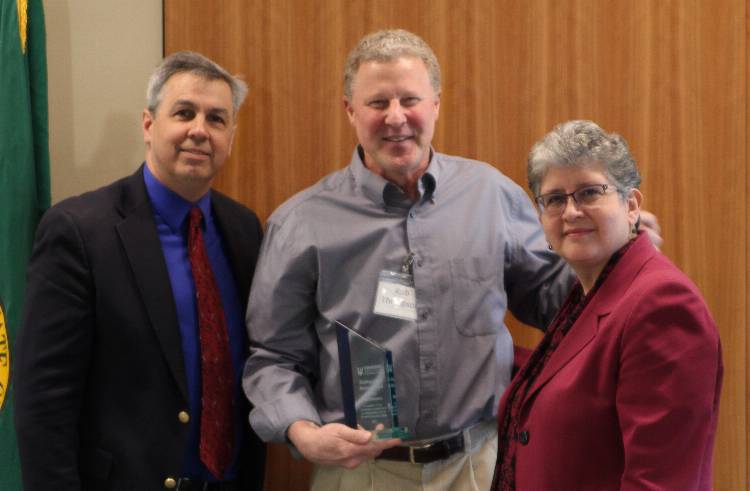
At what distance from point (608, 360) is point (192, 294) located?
1.18 m

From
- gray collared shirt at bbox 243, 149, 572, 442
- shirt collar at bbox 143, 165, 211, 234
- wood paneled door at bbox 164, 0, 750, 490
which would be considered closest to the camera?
gray collared shirt at bbox 243, 149, 572, 442

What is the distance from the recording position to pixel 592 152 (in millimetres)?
1742

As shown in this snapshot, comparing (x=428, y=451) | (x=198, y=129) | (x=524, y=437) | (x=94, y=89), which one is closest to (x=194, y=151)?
(x=198, y=129)

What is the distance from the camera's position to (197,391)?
7.33 ft

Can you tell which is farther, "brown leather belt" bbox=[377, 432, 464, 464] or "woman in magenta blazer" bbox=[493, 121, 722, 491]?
"brown leather belt" bbox=[377, 432, 464, 464]

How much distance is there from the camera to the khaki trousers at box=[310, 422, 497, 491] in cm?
220

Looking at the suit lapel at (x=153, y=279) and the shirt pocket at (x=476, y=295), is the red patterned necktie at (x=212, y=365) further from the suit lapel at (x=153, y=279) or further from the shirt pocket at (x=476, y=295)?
the shirt pocket at (x=476, y=295)

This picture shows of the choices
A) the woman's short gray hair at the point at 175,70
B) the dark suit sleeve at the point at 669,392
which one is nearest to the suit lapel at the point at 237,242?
the woman's short gray hair at the point at 175,70

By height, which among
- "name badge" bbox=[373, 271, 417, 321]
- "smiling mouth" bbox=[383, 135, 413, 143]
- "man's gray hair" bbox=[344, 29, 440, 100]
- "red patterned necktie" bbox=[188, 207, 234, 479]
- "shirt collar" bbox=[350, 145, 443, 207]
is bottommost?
"red patterned necktie" bbox=[188, 207, 234, 479]

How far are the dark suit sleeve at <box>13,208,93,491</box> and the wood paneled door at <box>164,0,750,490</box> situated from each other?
97 cm

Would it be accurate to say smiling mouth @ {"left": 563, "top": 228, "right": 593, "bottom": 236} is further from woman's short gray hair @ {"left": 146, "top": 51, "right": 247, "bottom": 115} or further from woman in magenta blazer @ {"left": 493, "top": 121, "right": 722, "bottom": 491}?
woman's short gray hair @ {"left": 146, "top": 51, "right": 247, "bottom": 115}

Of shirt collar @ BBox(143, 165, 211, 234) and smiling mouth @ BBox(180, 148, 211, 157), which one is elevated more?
smiling mouth @ BBox(180, 148, 211, 157)

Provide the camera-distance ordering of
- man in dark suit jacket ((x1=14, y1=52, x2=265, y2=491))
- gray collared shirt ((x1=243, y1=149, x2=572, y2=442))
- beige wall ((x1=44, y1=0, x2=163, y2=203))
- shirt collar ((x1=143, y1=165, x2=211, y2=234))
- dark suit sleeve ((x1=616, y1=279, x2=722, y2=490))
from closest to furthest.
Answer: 1. dark suit sleeve ((x1=616, y1=279, x2=722, y2=490))
2. man in dark suit jacket ((x1=14, y1=52, x2=265, y2=491))
3. gray collared shirt ((x1=243, y1=149, x2=572, y2=442))
4. shirt collar ((x1=143, y1=165, x2=211, y2=234))
5. beige wall ((x1=44, y1=0, x2=163, y2=203))

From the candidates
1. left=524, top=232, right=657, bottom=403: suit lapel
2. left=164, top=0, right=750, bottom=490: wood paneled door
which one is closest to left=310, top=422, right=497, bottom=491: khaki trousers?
left=524, top=232, right=657, bottom=403: suit lapel
